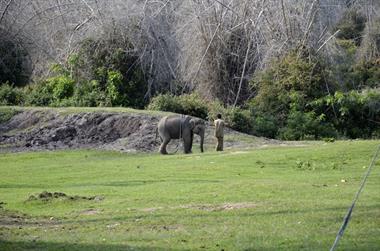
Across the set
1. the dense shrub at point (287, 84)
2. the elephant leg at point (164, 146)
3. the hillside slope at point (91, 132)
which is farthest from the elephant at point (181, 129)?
Answer: the dense shrub at point (287, 84)

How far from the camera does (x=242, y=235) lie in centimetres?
1249

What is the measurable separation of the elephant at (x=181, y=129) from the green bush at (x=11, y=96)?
15.5m

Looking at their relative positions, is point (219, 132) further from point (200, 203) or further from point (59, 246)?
point (59, 246)

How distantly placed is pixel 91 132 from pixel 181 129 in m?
5.68

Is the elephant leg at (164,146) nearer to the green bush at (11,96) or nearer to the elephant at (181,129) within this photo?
the elephant at (181,129)

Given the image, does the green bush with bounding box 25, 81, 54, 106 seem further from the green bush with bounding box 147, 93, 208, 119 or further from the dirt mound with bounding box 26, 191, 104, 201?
the dirt mound with bounding box 26, 191, 104, 201

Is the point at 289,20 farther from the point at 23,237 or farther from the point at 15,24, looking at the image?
the point at 23,237

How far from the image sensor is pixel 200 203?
52.6 feet

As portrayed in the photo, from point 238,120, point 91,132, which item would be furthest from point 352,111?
point 91,132

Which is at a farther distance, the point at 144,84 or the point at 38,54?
the point at 38,54

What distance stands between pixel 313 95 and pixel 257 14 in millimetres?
5706

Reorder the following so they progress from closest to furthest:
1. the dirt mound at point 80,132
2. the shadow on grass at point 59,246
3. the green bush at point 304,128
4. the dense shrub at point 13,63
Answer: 1. the shadow on grass at point 59,246
2. the dirt mound at point 80,132
3. the green bush at point 304,128
4. the dense shrub at point 13,63

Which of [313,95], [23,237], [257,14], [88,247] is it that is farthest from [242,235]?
[257,14]

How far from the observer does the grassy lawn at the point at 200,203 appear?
40.5 feet
